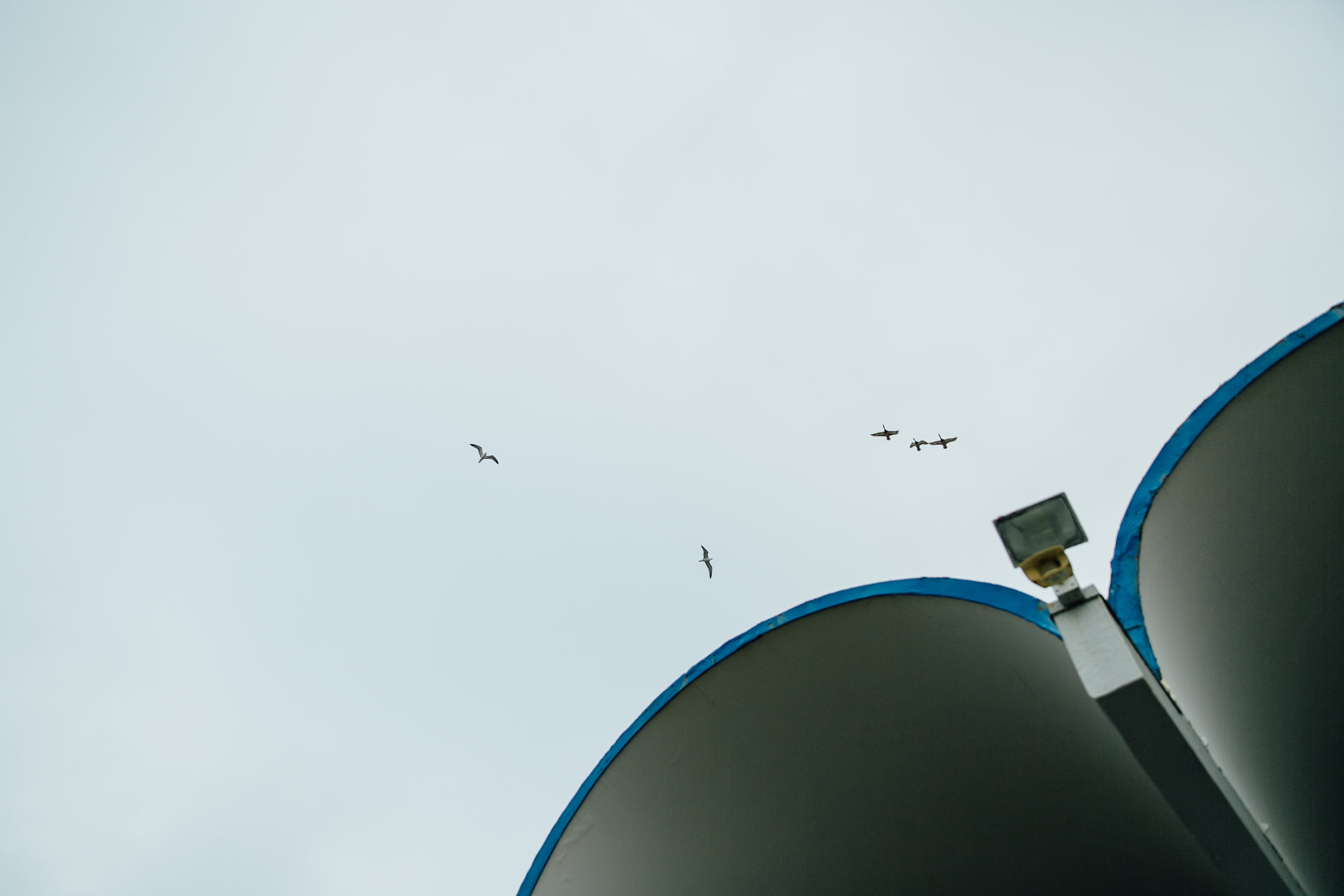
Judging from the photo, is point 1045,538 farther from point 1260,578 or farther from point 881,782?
point 881,782

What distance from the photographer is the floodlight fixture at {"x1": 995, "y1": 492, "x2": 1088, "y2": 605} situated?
156 inches

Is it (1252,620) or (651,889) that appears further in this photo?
(651,889)

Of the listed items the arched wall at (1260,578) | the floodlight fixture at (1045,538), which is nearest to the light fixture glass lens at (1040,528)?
the floodlight fixture at (1045,538)

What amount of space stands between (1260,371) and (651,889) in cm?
516

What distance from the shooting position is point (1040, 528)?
4020mm

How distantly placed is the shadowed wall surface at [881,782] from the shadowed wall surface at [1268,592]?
55cm

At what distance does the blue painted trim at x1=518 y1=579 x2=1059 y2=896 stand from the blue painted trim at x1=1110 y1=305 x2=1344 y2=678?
0.54m

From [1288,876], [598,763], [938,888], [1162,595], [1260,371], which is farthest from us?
[598,763]

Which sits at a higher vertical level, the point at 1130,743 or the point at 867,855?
the point at 1130,743

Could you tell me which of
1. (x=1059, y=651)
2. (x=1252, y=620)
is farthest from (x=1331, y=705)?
(x=1059, y=651)

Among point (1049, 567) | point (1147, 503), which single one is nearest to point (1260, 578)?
point (1147, 503)

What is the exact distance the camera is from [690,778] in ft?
19.8

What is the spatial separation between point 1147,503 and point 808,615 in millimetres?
2050

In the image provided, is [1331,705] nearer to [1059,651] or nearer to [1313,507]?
[1313,507]
